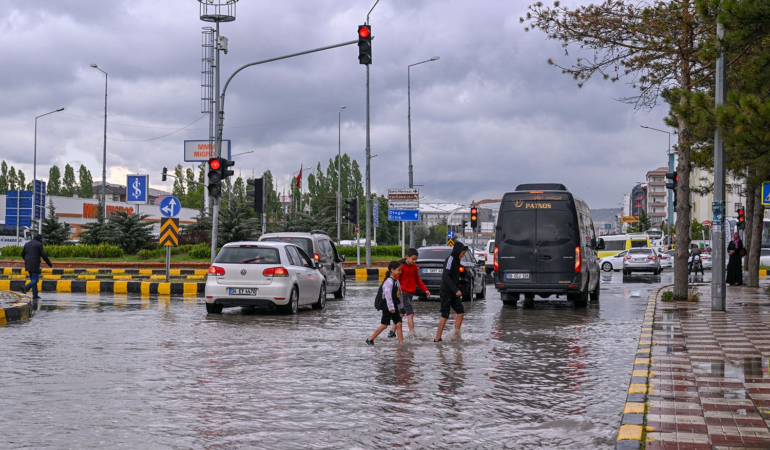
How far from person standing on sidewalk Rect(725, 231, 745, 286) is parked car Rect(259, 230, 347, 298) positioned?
13801 millimetres

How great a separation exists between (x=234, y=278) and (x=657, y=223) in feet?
567

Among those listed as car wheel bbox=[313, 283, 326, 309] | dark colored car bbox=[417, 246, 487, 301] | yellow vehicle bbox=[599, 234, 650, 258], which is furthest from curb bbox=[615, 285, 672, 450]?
yellow vehicle bbox=[599, 234, 650, 258]

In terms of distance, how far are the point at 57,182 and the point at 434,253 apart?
100649 millimetres

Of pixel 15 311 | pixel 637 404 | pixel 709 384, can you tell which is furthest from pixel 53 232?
pixel 637 404

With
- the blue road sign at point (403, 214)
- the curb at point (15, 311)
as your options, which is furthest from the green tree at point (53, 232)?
the curb at point (15, 311)

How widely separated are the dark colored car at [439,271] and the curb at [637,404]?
32.9 ft

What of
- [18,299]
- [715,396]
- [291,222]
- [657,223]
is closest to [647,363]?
[715,396]

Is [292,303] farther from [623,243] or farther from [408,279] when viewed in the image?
[623,243]

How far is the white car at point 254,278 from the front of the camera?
17.6 m

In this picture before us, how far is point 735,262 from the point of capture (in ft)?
99.8

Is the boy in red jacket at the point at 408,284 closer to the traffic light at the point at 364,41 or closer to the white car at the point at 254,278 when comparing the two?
the white car at the point at 254,278

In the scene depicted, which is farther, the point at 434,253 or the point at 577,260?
the point at 434,253

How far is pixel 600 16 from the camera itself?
68.9 feet

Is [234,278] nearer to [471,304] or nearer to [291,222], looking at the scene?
[471,304]
